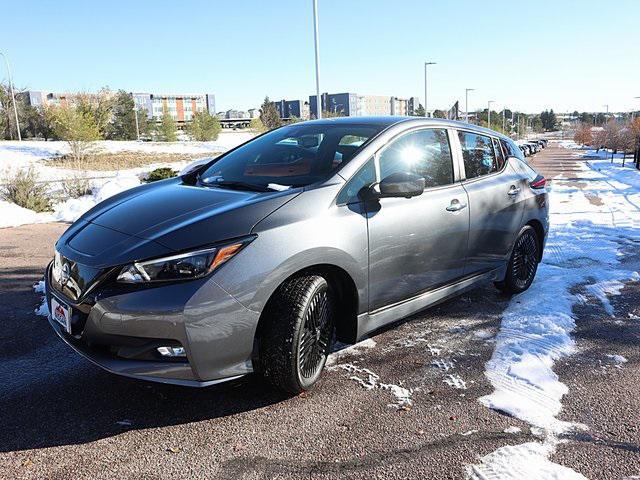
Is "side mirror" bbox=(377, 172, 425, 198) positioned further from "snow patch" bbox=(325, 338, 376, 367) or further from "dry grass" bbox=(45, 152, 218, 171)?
"dry grass" bbox=(45, 152, 218, 171)

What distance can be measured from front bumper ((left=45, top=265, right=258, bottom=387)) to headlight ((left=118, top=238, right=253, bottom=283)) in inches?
2.1

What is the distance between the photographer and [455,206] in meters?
4.03

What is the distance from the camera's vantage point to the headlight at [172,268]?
8.61 ft

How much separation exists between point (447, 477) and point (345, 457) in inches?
19.2

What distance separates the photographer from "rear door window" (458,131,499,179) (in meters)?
4.43

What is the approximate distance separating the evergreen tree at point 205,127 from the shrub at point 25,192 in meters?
53.9

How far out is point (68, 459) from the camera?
2.55 m

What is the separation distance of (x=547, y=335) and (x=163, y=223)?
3.04 meters

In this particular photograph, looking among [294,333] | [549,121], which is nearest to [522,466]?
[294,333]

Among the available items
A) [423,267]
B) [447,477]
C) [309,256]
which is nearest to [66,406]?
[309,256]

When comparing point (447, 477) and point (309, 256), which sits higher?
point (309, 256)

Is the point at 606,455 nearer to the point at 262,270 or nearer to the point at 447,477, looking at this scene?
the point at 447,477

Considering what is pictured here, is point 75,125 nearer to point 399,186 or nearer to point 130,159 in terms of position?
point 130,159

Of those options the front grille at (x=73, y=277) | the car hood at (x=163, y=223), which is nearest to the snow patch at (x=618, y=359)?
the car hood at (x=163, y=223)
